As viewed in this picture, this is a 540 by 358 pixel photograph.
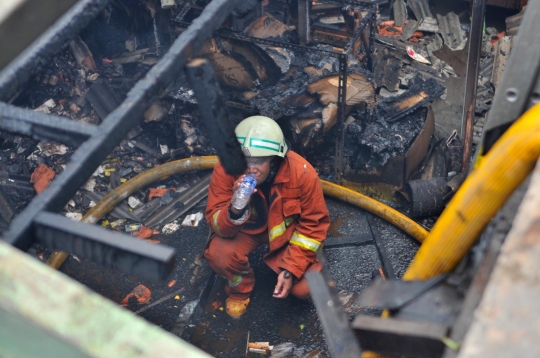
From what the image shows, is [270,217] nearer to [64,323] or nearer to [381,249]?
[381,249]

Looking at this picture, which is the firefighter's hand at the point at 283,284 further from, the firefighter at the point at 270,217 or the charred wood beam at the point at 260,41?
the charred wood beam at the point at 260,41

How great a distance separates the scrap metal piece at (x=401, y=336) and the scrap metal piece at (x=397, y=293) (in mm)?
122

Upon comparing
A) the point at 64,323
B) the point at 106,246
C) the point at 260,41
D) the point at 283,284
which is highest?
the point at 64,323

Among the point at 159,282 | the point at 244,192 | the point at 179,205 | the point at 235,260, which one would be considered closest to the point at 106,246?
the point at 244,192

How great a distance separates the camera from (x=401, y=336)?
175 cm

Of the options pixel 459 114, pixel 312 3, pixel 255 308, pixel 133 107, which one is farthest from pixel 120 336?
pixel 312 3

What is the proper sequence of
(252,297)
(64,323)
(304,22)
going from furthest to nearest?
(304,22), (252,297), (64,323)

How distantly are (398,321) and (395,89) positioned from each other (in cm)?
580

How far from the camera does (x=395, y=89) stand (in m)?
7.21

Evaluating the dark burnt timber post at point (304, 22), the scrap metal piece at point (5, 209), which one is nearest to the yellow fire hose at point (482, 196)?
the scrap metal piece at point (5, 209)

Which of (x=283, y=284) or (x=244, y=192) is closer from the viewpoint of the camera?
(x=244, y=192)

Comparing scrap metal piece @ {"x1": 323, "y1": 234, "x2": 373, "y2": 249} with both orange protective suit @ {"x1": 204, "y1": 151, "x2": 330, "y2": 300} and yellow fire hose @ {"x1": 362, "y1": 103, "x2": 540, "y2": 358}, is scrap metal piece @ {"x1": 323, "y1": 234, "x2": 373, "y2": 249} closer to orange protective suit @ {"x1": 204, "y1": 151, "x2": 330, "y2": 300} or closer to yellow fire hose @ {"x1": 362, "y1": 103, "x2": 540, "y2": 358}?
orange protective suit @ {"x1": 204, "y1": 151, "x2": 330, "y2": 300}

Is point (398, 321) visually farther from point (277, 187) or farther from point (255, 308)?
point (255, 308)

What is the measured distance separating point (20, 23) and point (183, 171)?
326cm
